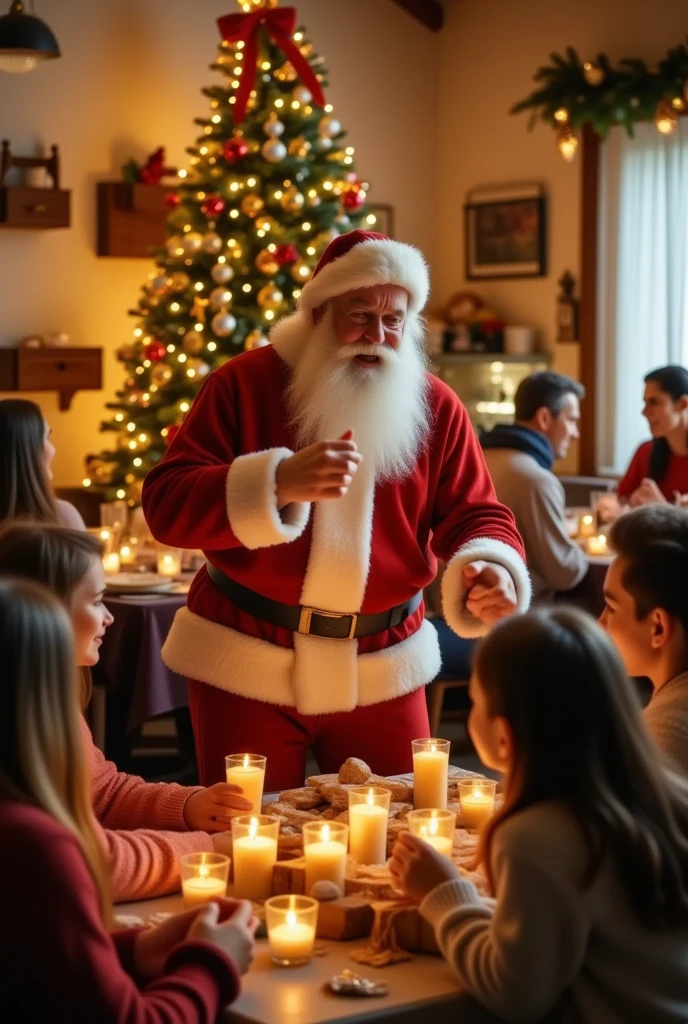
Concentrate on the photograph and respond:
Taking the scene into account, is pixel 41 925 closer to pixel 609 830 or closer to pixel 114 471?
pixel 609 830

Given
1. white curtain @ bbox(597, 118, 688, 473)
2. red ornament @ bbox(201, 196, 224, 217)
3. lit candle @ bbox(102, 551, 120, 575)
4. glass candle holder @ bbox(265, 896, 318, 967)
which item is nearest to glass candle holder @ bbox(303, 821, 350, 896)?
glass candle holder @ bbox(265, 896, 318, 967)

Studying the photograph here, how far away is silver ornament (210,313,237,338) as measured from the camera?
662 cm

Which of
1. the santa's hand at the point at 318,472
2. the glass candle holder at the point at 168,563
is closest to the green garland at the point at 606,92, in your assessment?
the glass candle holder at the point at 168,563

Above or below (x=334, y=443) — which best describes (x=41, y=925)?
below

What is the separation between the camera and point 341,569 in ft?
9.30

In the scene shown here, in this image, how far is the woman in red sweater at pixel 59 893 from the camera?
158 centimetres

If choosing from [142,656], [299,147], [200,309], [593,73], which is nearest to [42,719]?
[142,656]

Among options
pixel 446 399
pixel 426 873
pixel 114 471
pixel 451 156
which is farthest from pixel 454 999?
pixel 451 156

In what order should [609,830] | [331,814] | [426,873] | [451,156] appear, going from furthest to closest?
1. [451,156]
2. [331,814]
3. [426,873]
4. [609,830]

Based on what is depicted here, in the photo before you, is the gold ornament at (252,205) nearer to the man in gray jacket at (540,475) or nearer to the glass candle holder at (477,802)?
the man in gray jacket at (540,475)

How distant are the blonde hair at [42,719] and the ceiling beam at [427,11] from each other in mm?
7937

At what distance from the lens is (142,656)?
190 inches

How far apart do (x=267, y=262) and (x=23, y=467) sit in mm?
2870

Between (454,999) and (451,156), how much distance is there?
7977mm
